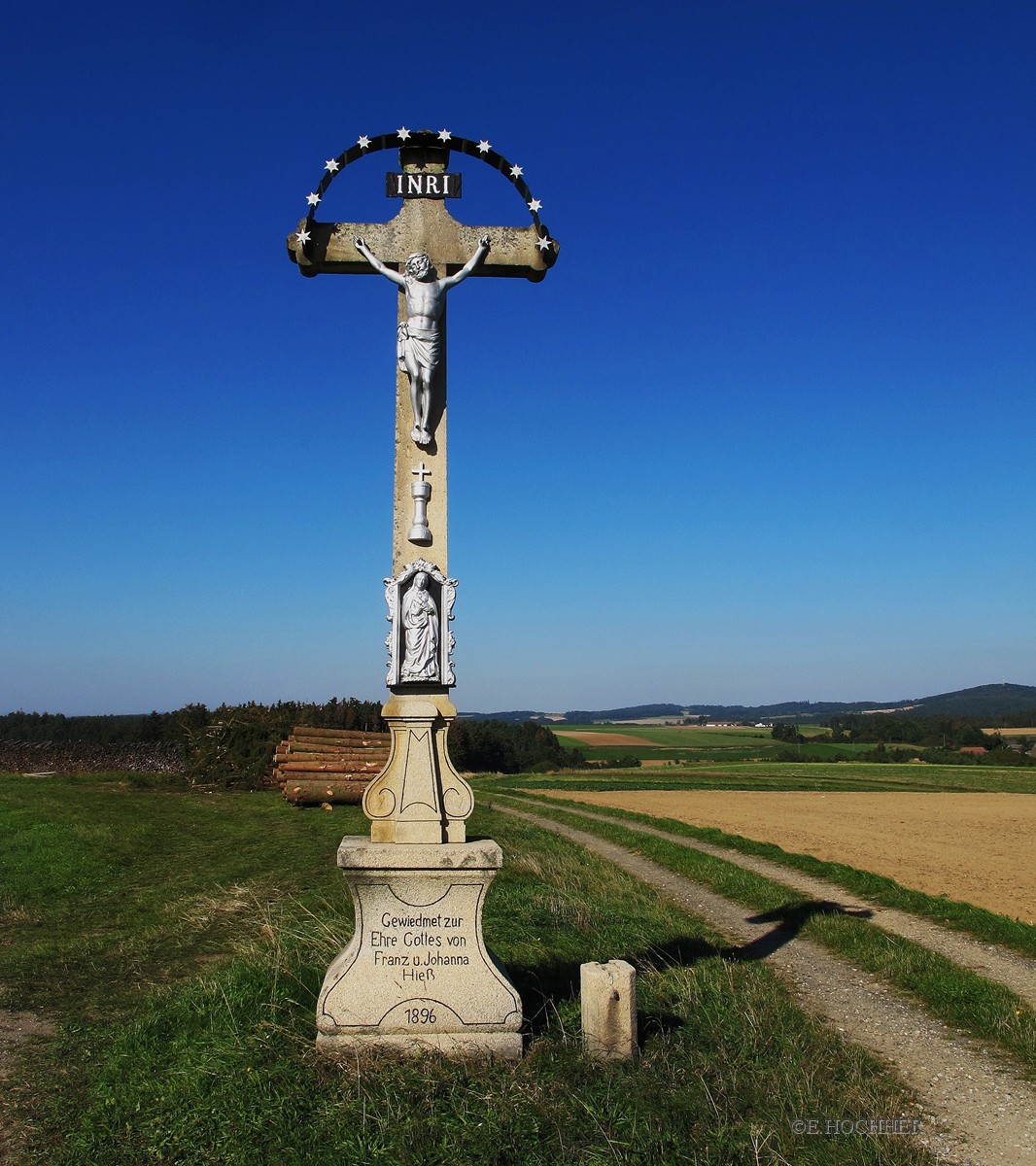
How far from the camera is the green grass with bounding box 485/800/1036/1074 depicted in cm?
652

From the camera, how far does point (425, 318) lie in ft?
20.4

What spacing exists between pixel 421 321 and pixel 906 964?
717 centimetres

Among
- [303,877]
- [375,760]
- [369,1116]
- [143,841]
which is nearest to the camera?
[369,1116]

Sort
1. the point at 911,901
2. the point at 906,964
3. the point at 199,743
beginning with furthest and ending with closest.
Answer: the point at 199,743 → the point at 911,901 → the point at 906,964

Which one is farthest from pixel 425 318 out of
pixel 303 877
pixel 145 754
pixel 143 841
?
pixel 145 754

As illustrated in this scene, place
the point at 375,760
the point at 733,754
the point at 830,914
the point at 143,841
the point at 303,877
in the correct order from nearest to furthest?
the point at 830,914, the point at 303,877, the point at 143,841, the point at 375,760, the point at 733,754

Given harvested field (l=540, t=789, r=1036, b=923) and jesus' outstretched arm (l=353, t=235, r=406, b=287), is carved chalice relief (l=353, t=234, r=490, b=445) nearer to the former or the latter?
jesus' outstretched arm (l=353, t=235, r=406, b=287)

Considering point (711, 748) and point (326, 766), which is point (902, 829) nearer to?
point (326, 766)

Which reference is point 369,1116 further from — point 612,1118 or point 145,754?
point 145,754

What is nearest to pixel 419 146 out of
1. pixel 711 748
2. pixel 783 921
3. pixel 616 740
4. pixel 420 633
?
pixel 420 633

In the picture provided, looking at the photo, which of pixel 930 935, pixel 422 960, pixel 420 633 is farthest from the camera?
pixel 930 935

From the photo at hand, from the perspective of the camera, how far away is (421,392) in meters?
6.14

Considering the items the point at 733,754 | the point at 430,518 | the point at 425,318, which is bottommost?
the point at 733,754

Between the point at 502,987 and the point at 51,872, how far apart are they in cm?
907
